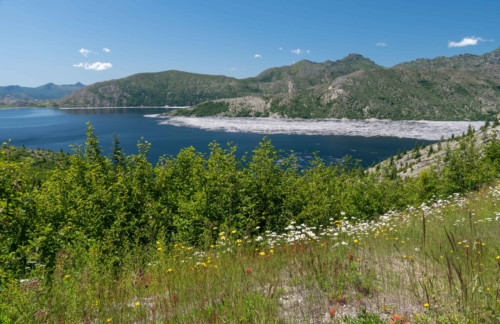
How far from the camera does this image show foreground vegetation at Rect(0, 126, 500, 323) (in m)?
4.23

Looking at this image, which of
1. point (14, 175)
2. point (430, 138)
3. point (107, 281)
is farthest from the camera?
point (430, 138)

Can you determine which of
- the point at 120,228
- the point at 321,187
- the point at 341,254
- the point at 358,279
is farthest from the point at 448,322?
the point at 321,187

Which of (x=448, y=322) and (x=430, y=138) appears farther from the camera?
(x=430, y=138)

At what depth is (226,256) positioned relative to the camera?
251 inches

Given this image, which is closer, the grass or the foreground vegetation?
the grass

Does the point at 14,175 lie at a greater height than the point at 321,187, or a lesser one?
greater

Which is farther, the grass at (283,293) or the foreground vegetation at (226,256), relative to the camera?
the foreground vegetation at (226,256)

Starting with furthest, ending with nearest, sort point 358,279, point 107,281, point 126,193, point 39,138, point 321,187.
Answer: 1. point 39,138
2. point 321,187
3. point 126,193
4. point 107,281
5. point 358,279

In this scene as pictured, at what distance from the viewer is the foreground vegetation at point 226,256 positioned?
13.9ft

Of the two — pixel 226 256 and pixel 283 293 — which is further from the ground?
pixel 283 293

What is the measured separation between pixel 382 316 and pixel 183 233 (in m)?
7.61

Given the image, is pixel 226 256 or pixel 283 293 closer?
pixel 283 293

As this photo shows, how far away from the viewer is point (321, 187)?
1496 centimetres

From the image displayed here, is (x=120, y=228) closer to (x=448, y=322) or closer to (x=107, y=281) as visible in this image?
(x=107, y=281)
